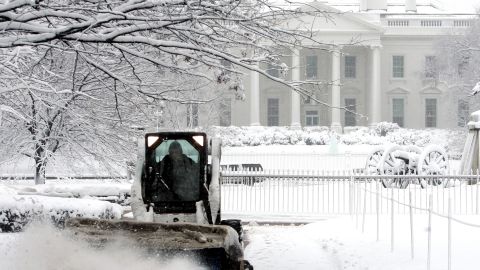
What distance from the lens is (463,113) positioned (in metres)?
50.2

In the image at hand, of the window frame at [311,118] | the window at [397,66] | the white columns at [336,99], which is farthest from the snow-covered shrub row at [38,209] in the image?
the window at [397,66]

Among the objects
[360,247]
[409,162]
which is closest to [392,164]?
[409,162]

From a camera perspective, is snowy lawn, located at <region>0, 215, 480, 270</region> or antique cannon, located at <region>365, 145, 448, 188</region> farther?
antique cannon, located at <region>365, 145, 448, 188</region>

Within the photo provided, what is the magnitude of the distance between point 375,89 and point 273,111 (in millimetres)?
8898

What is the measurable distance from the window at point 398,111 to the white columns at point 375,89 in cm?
368

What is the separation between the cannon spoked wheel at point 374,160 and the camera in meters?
25.2

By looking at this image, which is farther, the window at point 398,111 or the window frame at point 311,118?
the window at point 398,111

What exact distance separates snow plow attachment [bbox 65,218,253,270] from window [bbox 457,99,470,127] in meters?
45.1

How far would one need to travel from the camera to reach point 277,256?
12625mm

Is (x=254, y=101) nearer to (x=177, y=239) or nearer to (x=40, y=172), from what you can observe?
(x=40, y=172)

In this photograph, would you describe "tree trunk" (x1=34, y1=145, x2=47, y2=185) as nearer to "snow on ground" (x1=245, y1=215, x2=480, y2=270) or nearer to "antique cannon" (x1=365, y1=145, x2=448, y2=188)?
"snow on ground" (x1=245, y1=215, x2=480, y2=270)

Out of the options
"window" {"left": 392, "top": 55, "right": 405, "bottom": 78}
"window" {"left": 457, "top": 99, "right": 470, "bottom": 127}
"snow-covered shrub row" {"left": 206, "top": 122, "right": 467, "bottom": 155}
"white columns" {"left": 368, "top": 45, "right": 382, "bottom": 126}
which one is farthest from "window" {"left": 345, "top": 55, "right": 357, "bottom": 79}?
"window" {"left": 457, "top": 99, "right": 470, "bottom": 127}

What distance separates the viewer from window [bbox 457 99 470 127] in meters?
49.2

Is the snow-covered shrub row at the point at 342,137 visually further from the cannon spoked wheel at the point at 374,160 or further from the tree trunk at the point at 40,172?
the tree trunk at the point at 40,172
